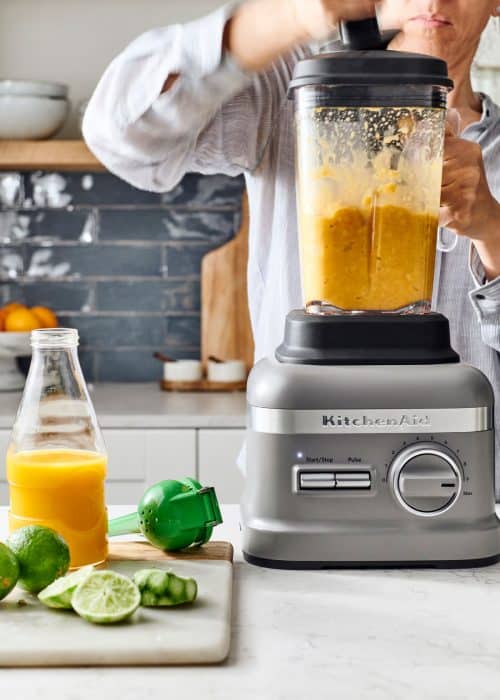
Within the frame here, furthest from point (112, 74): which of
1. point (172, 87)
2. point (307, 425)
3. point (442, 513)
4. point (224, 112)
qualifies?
point (442, 513)

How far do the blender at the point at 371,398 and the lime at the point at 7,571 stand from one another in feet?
→ 0.75

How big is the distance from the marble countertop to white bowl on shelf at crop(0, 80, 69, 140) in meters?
0.66

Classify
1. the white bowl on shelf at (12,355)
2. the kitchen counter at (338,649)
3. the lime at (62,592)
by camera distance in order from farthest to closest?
the white bowl on shelf at (12,355) < the lime at (62,592) < the kitchen counter at (338,649)

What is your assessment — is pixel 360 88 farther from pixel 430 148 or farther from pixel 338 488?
pixel 338 488

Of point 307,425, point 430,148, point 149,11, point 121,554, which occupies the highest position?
point 149,11

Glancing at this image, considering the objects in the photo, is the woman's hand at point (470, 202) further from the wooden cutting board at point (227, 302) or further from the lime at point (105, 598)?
the wooden cutting board at point (227, 302)

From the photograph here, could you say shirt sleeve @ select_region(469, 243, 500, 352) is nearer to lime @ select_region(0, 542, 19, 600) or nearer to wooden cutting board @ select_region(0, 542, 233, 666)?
wooden cutting board @ select_region(0, 542, 233, 666)

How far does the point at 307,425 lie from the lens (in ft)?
2.96

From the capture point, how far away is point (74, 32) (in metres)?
2.77

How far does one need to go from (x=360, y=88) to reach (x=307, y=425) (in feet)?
1.00

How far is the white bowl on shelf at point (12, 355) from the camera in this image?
2533 mm

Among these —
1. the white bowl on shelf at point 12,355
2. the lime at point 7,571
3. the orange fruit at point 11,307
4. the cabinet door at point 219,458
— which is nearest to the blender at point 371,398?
the lime at point 7,571

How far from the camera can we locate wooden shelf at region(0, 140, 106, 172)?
2562 millimetres

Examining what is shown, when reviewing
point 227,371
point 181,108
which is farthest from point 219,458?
point 181,108
